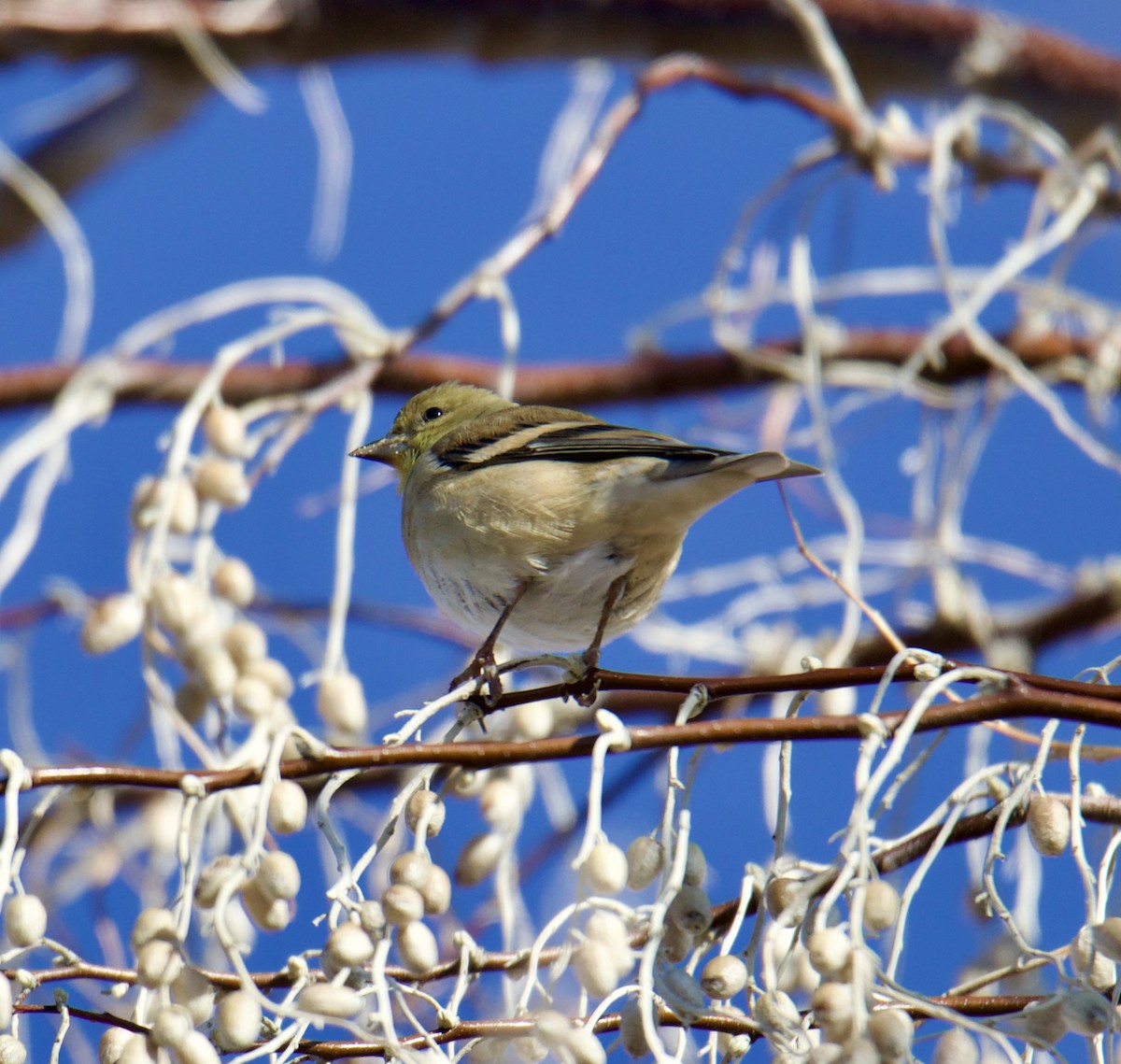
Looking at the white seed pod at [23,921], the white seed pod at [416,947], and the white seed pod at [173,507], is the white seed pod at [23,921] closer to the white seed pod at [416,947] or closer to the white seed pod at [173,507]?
the white seed pod at [416,947]

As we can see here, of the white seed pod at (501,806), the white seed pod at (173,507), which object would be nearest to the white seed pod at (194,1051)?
the white seed pod at (501,806)

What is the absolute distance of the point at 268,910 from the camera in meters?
1.59

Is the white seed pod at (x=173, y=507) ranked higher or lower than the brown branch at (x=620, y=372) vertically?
lower

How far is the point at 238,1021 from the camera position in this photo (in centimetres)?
139

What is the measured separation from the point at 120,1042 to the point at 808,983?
728mm

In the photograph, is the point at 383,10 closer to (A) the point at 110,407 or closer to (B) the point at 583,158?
(B) the point at 583,158

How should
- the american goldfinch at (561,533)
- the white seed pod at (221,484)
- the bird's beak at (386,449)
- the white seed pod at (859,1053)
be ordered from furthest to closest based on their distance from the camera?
the bird's beak at (386,449), the american goldfinch at (561,533), the white seed pod at (221,484), the white seed pod at (859,1053)

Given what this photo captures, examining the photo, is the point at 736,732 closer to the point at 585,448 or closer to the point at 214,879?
the point at 214,879

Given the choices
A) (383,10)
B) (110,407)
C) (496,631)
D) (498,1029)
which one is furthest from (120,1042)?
(383,10)

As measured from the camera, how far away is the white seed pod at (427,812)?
160 cm

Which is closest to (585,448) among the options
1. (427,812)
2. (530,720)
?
(530,720)

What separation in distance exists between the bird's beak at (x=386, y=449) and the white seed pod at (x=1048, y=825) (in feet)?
6.30

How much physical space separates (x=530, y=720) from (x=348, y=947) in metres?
1.06

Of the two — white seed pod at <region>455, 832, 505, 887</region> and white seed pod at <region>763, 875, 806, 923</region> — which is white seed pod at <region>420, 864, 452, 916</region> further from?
white seed pod at <region>455, 832, 505, 887</region>
